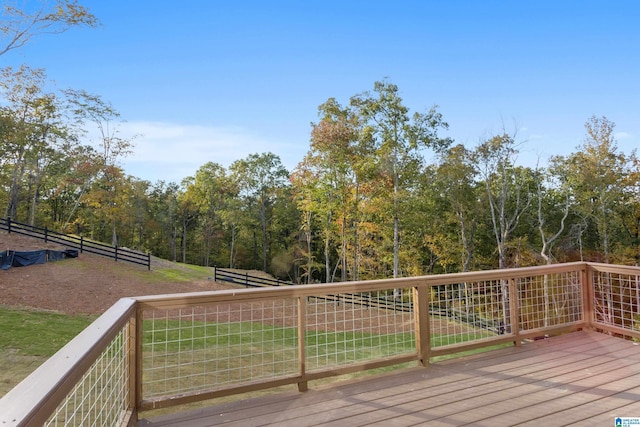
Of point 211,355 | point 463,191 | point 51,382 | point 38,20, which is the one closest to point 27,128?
point 38,20

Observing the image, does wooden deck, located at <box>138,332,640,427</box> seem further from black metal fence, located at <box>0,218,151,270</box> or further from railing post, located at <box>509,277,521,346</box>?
black metal fence, located at <box>0,218,151,270</box>

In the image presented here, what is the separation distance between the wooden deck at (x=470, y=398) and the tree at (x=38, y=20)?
39.0 ft

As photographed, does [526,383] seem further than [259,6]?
No

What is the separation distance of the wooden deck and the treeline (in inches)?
530

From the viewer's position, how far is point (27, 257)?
1363 cm

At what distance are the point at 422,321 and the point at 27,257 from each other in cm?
1526

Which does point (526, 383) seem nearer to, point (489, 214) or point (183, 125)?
point (489, 214)

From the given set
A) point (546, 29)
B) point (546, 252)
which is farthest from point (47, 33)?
point (546, 252)

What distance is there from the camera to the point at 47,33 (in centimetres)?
1058

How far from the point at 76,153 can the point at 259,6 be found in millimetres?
→ 16850

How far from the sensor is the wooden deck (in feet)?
7.50

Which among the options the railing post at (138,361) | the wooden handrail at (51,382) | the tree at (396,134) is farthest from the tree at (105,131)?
the wooden handrail at (51,382)

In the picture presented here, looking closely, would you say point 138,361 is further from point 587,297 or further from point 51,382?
point 587,297

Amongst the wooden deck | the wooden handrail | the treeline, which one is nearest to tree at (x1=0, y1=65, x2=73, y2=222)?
the treeline
